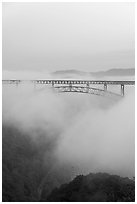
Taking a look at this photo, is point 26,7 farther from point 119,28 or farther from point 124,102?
point 124,102

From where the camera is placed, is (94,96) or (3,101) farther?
(94,96)

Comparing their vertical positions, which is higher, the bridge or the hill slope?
the bridge

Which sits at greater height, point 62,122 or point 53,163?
point 62,122

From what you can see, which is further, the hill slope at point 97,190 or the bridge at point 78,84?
the bridge at point 78,84

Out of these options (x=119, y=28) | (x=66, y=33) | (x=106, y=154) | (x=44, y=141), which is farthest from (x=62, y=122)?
(x=119, y=28)

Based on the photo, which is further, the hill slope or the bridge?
the bridge

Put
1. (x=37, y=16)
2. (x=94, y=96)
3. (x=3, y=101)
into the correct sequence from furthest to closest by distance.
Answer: (x=94, y=96)
(x=37, y=16)
(x=3, y=101)

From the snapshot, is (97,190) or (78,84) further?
(78,84)

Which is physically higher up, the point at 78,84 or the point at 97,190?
the point at 78,84

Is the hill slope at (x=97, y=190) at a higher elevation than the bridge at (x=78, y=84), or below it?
below

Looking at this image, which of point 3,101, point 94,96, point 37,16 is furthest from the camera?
point 94,96

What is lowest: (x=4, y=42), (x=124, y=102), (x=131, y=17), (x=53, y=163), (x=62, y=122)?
(x=53, y=163)
